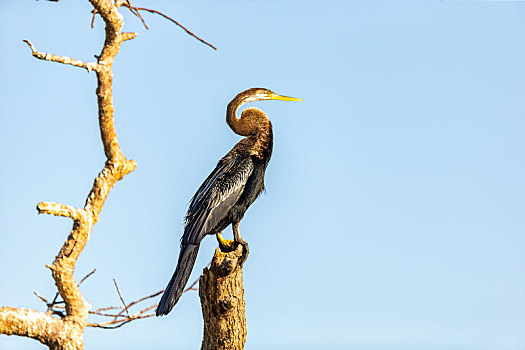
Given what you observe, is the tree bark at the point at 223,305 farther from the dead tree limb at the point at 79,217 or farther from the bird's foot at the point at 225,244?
the dead tree limb at the point at 79,217

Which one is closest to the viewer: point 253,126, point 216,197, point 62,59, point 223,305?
point 62,59

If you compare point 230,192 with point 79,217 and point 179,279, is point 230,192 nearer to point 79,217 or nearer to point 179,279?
point 179,279

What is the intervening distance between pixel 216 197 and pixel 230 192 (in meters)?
0.12

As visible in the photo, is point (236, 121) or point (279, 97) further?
point (279, 97)

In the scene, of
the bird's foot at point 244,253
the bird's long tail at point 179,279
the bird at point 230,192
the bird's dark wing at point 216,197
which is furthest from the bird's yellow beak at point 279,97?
the bird's long tail at point 179,279

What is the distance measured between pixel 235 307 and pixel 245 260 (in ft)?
1.75

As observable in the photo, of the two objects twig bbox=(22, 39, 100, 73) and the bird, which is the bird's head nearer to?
the bird

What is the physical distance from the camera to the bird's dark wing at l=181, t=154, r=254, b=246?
190 inches

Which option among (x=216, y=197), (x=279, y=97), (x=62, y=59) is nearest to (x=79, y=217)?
(x=62, y=59)

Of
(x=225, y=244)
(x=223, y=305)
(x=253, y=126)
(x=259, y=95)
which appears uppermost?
(x=259, y=95)

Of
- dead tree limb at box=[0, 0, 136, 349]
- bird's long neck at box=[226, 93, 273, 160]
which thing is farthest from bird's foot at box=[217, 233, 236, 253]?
dead tree limb at box=[0, 0, 136, 349]

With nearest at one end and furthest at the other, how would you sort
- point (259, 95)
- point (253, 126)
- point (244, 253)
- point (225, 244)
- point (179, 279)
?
point (179, 279) → point (244, 253) → point (225, 244) → point (253, 126) → point (259, 95)

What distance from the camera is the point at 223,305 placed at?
4.28 metres

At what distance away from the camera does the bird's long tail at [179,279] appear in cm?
446
